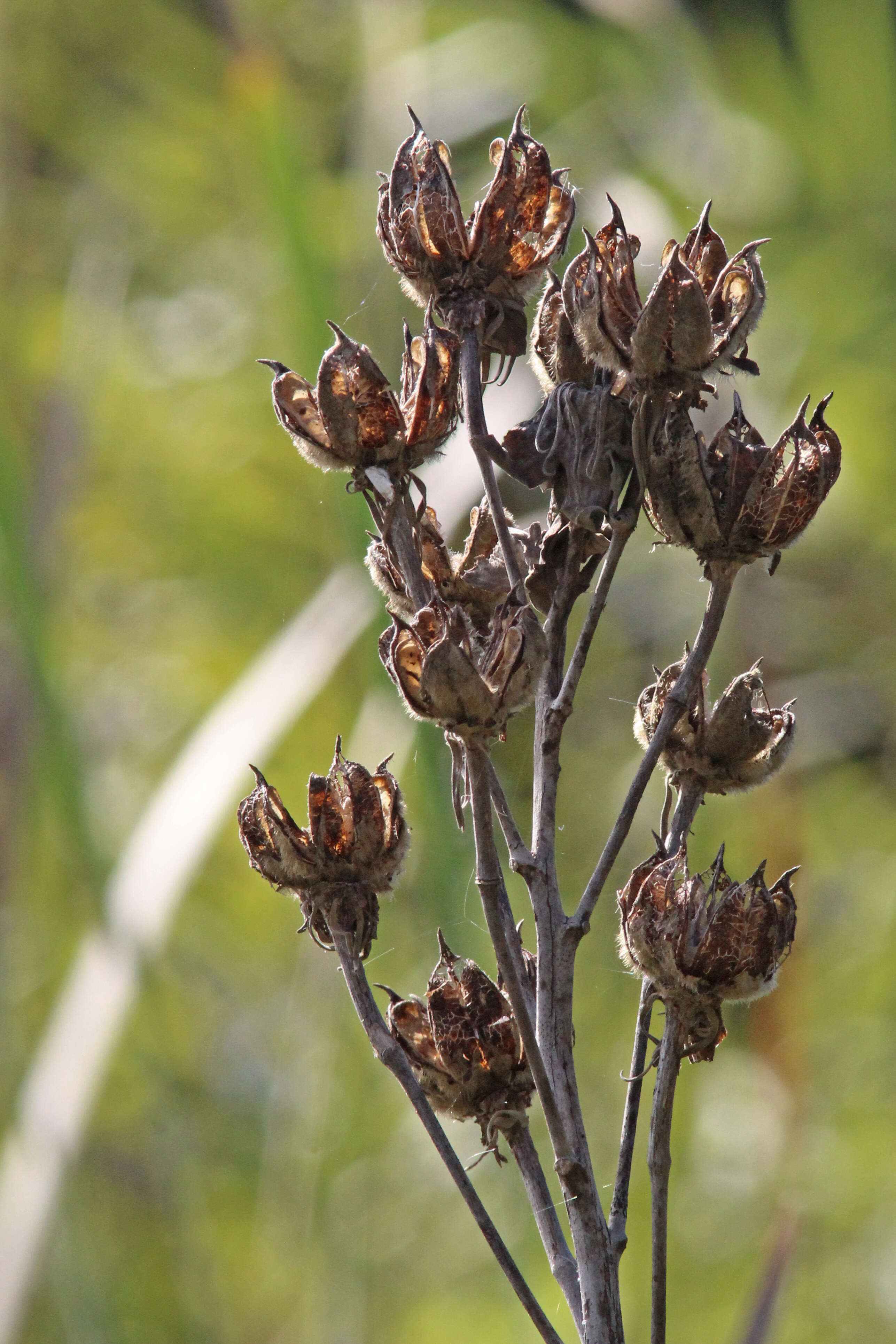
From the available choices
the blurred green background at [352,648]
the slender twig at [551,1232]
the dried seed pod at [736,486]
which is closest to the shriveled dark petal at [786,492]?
the dried seed pod at [736,486]

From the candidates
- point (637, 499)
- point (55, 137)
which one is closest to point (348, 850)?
point (637, 499)

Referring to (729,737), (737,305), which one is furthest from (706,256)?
(729,737)

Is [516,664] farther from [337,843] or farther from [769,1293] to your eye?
[769,1293]

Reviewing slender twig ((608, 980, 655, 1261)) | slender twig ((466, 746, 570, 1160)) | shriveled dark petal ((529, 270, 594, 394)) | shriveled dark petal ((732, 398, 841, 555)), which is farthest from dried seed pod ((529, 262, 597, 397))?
slender twig ((608, 980, 655, 1261))

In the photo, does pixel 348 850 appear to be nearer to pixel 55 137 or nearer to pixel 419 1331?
pixel 419 1331

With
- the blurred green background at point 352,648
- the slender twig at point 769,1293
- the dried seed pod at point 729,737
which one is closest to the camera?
the dried seed pod at point 729,737

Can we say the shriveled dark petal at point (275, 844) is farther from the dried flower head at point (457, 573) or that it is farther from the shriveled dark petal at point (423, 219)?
the shriveled dark petal at point (423, 219)

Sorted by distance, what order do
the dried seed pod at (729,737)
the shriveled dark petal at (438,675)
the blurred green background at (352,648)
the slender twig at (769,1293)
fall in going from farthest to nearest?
the blurred green background at (352,648), the slender twig at (769,1293), the dried seed pod at (729,737), the shriveled dark petal at (438,675)

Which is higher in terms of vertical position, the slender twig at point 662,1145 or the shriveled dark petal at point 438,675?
the shriveled dark petal at point 438,675

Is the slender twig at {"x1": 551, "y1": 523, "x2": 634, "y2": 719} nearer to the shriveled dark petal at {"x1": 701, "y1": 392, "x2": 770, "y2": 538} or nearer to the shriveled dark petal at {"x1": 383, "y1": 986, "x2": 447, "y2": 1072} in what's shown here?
the shriveled dark petal at {"x1": 701, "y1": 392, "x2": 770, "y2": 538}
